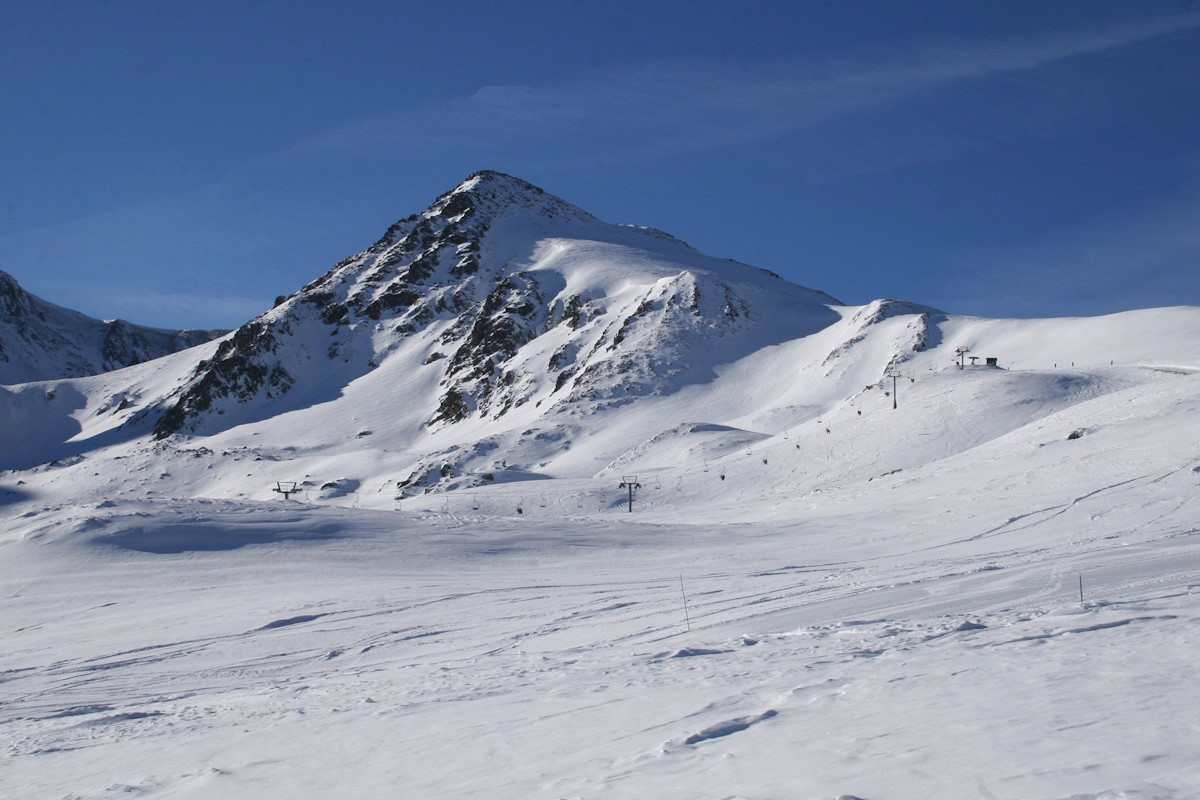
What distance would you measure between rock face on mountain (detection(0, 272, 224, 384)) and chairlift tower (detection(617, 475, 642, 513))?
130m

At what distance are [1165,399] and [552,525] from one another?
17.5 m

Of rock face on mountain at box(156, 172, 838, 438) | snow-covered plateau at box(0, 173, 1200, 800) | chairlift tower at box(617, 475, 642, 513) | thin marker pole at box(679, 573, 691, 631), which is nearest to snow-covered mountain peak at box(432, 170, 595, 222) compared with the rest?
rock face on mountain at box(156, 172, 838, 438)

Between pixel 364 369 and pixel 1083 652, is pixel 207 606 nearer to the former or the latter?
pixel 1083 652

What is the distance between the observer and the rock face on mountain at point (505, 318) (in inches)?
2926

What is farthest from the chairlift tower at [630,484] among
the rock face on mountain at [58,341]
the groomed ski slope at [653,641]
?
the rock face on mountain at [58,341]

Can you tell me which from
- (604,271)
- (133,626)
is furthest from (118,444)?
(133,626)

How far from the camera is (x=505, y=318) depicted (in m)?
91.1

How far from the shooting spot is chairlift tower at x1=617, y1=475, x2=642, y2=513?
34125 mm

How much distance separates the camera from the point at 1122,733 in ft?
16.8

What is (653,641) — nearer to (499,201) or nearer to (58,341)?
(499,201)

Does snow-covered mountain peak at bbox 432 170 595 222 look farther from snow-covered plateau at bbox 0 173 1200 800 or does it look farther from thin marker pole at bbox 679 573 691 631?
thin marker pole at bbox 679 573 691 631

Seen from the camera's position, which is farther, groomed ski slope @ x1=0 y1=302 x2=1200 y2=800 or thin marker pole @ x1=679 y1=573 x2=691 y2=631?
thin marker pole @ x1=679 y1=573 x2=691 y2=631

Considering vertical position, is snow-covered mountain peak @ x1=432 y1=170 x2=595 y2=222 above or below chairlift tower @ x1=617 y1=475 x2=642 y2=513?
above

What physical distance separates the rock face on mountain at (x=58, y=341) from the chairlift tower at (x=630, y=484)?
130m
